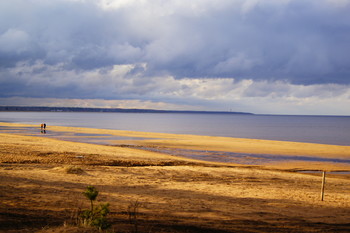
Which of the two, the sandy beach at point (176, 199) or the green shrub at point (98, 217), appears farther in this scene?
the sandy beach at point (176, 199)

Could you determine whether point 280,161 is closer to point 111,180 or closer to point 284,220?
point 111,180

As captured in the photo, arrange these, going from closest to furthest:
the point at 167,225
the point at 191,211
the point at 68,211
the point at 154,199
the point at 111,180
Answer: the point at 167,225 → the point at 68,211 → the point at 191,211 → the point at 154,199 → the point at 111,180

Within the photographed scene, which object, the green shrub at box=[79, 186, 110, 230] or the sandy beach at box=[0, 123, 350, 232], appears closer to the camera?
the green shrub at box=[79, 186, 110, 230]

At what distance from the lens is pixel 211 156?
35.9 metres

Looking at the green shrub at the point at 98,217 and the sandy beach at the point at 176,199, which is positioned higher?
the green shrub at the point at 98,217

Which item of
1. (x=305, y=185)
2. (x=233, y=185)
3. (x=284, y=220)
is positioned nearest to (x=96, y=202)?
(x=284, y=220)

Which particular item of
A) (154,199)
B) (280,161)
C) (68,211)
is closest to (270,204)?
(154,199)

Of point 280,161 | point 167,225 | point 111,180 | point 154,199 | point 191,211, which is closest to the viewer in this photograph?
point 167,225

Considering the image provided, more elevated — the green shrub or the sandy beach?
the green shrub

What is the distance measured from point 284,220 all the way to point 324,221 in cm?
146

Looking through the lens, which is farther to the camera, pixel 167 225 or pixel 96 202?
pixel 96 202

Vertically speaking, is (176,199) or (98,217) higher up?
(98,217)

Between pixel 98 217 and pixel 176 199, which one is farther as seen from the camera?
pixel 176 199

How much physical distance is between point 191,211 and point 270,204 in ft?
12.6
